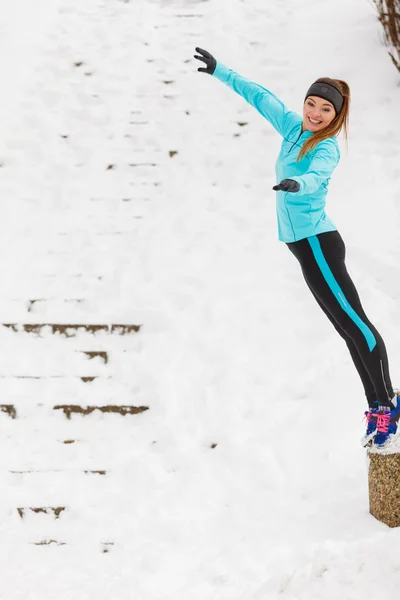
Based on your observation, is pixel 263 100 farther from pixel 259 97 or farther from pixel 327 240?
pixel 327 240

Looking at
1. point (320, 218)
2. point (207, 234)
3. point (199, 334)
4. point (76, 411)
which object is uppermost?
point (320, 218)

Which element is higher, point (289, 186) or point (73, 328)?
point (289, 186)

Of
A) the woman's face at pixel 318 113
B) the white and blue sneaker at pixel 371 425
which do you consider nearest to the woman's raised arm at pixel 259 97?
the woman's face at pixel 318 113

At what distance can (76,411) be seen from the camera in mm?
3092

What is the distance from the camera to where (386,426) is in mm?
2275

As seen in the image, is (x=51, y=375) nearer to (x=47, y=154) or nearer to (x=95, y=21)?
(x=47, y=154)

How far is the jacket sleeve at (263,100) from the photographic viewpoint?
2.37 m

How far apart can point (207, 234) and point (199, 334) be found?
76cm

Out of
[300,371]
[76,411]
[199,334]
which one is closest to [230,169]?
[199,334]

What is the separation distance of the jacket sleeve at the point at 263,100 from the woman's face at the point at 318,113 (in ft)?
0.43

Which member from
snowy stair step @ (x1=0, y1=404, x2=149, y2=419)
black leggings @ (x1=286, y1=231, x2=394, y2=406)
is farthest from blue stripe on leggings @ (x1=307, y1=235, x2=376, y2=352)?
snowy stair step @ (x1=0, y1=404, x2=149, y2=419)

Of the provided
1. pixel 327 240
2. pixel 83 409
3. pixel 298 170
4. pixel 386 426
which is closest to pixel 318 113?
pixel 298 170

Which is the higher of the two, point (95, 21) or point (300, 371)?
point (95, 21)

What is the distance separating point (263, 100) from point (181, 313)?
4.50ft
